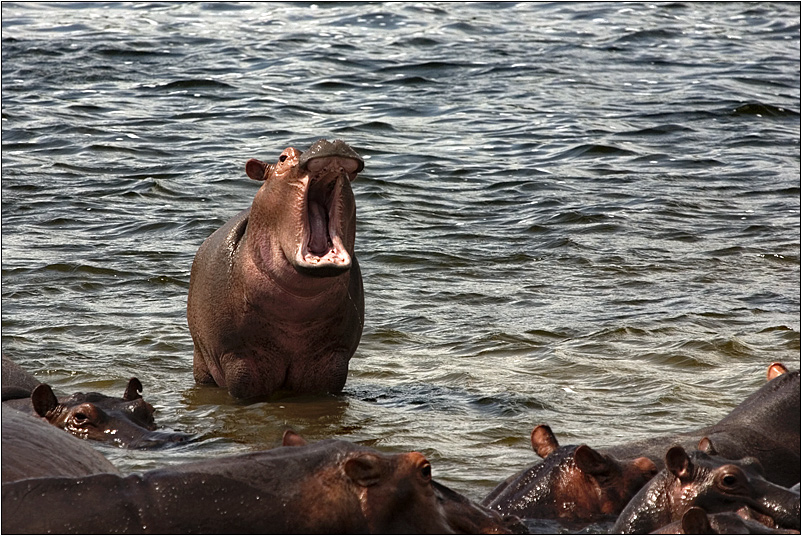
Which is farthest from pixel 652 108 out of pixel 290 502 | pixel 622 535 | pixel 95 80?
pixel 290 502

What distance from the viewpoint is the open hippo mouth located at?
605cm

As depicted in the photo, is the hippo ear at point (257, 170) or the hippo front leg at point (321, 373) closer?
the hippo ear at point (257, 170)

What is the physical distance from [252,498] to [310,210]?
3310 millimetres

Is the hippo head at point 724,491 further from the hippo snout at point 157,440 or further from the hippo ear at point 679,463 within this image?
the hippo snout at point 157,440

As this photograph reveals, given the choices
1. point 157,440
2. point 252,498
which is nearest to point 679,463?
point 252,498

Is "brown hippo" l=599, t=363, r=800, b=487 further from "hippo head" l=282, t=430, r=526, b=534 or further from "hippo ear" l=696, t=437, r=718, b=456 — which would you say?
"hippo head" l=282, t=430, r=526, b=534

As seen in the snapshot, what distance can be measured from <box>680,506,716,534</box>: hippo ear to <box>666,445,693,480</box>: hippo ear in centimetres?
51

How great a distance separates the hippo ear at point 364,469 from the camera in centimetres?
329

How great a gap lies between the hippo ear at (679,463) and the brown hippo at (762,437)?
0.67m

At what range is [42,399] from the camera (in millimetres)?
5785

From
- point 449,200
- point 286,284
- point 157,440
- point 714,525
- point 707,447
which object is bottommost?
point 449,200

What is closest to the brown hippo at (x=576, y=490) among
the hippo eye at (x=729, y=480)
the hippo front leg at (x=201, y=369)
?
the hippo eye at (x=729, y=480)

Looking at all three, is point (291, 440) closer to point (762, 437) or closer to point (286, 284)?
point (762, 437)

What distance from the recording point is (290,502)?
3.26 meters
